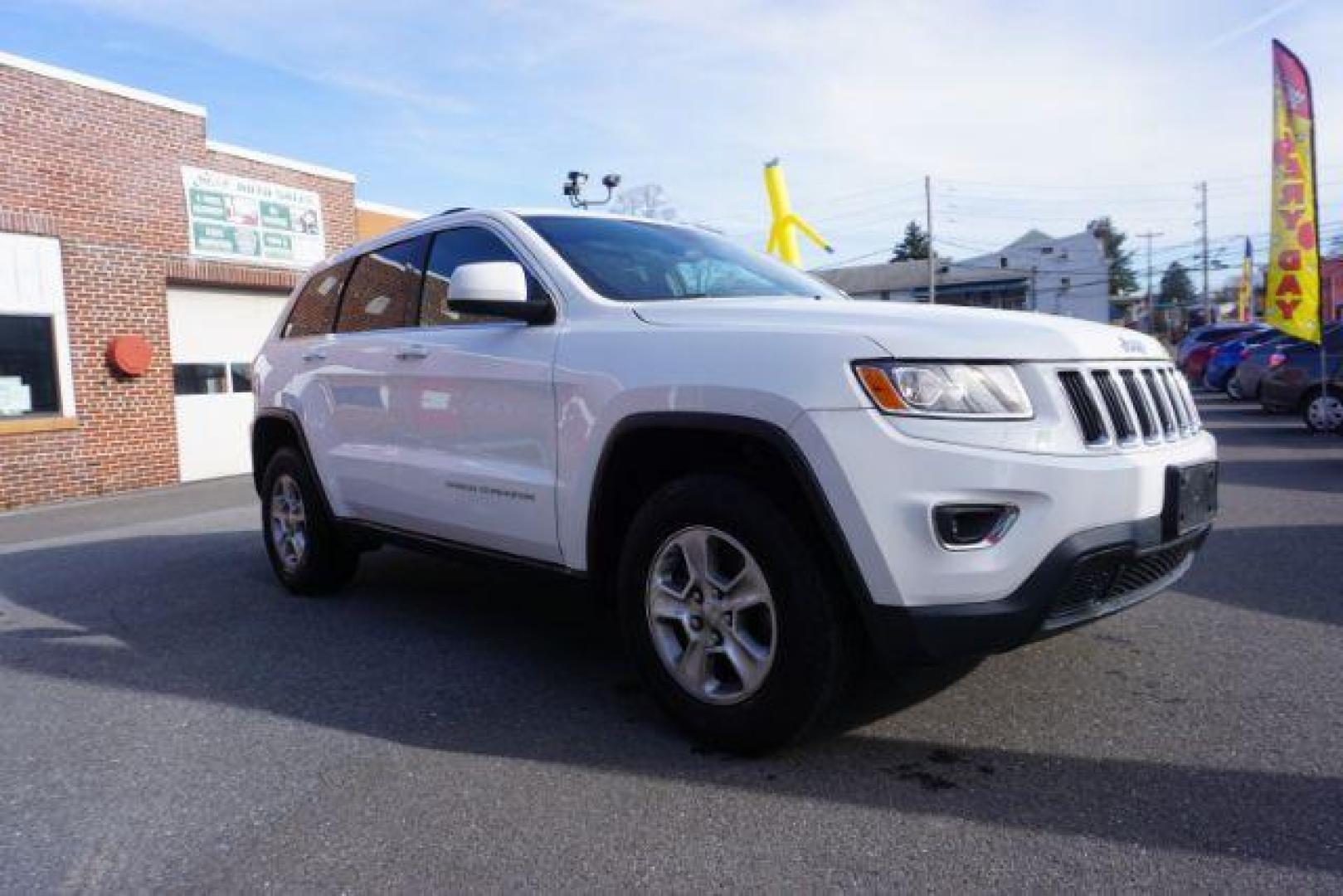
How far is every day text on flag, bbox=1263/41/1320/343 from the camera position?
12.0 meters

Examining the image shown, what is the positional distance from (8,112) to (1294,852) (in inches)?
518

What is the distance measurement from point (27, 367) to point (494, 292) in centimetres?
1033

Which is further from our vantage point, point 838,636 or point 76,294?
point 76,294

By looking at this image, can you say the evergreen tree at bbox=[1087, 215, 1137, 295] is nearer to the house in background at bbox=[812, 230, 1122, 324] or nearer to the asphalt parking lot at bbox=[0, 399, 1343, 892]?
the house in background at bbox=[812, 230, 1122, 324]

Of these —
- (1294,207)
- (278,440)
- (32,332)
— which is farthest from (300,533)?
(1294,207)

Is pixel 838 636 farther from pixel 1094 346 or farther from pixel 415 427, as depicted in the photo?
pixel 415 427

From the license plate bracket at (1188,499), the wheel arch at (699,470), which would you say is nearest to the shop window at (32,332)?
the wheel arch at (699,470)

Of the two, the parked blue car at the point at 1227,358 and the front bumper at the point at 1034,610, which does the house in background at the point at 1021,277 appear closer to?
the parked blue car at the point at 1227,358

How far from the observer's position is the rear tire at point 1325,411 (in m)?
12.8

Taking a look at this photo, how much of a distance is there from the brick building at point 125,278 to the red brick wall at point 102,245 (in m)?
0.02

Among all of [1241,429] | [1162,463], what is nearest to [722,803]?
[1162,463]

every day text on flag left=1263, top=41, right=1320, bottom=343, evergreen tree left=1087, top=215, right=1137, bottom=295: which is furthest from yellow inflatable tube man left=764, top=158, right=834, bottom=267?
evergreen tree left=1087, top=215, right=1137, bottom=295

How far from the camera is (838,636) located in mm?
2820

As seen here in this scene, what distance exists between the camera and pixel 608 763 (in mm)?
3109
